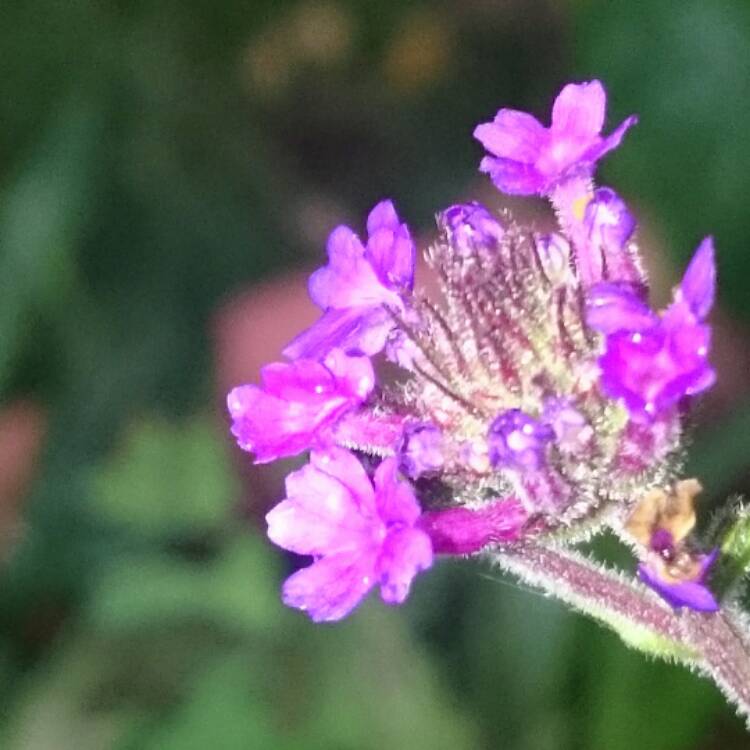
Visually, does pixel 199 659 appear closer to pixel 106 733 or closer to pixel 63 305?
pixel 106 733

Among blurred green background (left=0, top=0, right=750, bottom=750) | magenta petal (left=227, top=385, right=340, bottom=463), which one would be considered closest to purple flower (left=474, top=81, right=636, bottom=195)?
magenta petal (left=227, top=385, right=340, bottom=463)

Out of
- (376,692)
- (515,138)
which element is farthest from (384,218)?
Result: (376,692)

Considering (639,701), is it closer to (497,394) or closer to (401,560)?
(497,394)

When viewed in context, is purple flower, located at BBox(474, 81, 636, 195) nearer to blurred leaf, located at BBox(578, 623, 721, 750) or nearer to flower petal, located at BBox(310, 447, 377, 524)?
flower petal, located at BBox(310, 447, 377, 524)

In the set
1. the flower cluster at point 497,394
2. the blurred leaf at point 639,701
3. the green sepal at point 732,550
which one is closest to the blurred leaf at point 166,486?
the blurred leaf at point 639,701

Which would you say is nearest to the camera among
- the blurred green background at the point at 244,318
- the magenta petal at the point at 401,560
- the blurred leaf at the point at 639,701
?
the magenta petal at the point at 401,560

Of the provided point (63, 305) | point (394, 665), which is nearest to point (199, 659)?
point (394, 665)

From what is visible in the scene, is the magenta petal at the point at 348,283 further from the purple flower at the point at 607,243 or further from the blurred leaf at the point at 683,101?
the blurred leaf at the point at 683,101
